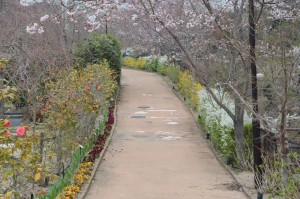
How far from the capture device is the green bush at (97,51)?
26.7 meters

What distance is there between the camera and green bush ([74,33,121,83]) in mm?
26688

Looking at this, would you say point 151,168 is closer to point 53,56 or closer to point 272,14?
point 272,14

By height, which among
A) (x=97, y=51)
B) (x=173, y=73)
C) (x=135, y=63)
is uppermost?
(x=97, y=51)

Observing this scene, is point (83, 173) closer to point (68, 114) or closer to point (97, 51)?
point (68, 114)

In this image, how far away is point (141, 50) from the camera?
52656 mm

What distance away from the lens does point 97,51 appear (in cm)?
2727

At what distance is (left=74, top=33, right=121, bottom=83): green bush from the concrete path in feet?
9.78

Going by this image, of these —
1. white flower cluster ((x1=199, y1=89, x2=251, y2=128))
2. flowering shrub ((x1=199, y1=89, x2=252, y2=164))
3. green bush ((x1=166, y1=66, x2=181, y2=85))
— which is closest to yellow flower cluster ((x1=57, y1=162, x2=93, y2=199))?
flowering shrub ((x1=199, y1=89, x2=252, y2=164))

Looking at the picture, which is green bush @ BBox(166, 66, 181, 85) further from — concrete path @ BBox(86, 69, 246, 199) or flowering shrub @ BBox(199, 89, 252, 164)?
flowering shrub @ BBox(199, 89, 252, 164)

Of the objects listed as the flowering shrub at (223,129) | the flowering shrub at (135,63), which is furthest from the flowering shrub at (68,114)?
the flowering shrub at (135,63)

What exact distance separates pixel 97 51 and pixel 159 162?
1377 centimetres

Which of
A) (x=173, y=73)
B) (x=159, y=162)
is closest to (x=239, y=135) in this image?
(x=159, y=162)

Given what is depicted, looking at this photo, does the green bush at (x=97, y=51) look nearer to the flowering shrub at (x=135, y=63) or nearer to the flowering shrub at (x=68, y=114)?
the flowering shrub at (x=68, y=114)

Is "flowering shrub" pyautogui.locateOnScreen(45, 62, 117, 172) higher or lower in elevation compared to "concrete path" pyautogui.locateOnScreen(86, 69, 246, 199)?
higher
